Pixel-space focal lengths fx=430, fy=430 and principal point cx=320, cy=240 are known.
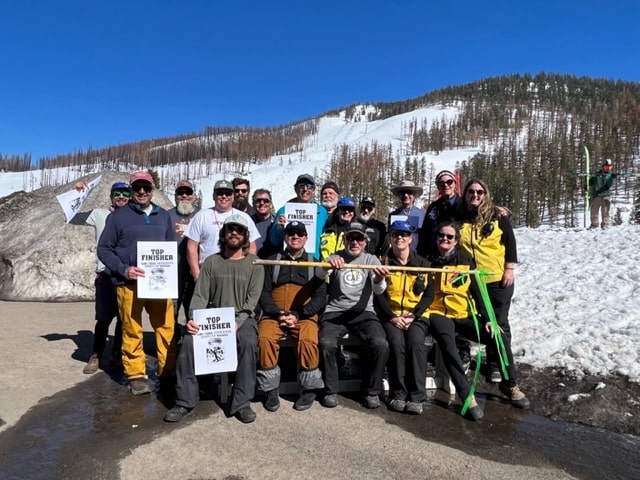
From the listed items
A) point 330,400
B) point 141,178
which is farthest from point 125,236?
point 330,400

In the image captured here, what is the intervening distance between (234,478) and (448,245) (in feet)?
10.9

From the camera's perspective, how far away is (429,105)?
497 ft

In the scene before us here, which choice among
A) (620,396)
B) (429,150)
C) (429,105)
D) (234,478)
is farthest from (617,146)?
(429,105)

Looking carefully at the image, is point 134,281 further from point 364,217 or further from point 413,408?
point 413,408

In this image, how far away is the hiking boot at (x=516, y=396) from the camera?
473 centimetres

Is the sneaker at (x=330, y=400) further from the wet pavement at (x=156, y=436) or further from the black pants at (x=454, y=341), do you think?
the black pants at (x=454, y=341)

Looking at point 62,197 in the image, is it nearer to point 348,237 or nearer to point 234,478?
point 348,237

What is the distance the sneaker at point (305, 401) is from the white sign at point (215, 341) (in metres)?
0.81

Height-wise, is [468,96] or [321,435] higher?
[468,96]

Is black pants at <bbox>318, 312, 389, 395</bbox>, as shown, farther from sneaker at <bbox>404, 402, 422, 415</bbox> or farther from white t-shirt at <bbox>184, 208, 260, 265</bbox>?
white t-shirt at <bbox>184, 208, 260, 265</bbox>

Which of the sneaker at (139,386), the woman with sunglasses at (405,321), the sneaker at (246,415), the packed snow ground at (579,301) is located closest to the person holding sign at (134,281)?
the sneaker at (139,386)

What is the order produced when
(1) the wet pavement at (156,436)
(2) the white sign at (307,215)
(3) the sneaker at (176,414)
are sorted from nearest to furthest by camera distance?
(1) the wet pavement at (156,436), (3) the sneaker at (176,414), (2) the white sign at (307,215)

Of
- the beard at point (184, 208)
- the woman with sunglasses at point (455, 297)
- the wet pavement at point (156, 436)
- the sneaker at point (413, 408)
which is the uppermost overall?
the beard at point (184, 208)

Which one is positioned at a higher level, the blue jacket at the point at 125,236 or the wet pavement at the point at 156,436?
the blue jacket at the point at 125,236
